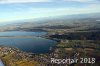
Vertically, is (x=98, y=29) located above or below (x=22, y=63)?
above

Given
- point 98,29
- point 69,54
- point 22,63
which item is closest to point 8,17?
point 22,63

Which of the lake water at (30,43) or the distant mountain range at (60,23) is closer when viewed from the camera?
the lake water at (30,43)

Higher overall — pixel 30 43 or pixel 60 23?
pixel 60 23

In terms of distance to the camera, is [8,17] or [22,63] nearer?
[22,63]

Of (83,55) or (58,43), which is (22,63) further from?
(83,55)

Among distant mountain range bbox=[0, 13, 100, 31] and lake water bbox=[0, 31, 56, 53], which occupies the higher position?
distant mountain range bbox=[0, 13, 100, 31]

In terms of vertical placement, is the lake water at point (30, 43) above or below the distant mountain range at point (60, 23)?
below

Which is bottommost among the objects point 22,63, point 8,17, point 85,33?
point 22,63

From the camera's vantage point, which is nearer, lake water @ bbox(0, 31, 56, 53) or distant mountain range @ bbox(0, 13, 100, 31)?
lake water @ bbox(0, 31, 56, 53)
